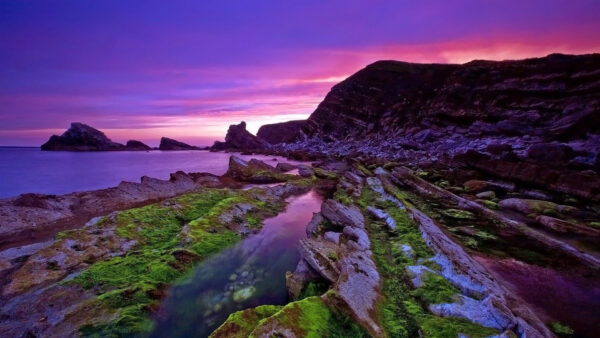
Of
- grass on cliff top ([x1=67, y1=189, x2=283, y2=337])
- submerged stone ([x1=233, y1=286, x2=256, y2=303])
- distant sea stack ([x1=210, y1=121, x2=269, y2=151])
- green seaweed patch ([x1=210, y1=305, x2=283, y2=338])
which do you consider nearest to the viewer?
green seaweed patch ([x1=210, y1=305, x2=283, y2=338])

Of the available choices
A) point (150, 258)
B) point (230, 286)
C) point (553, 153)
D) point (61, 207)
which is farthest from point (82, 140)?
point (553, 153)

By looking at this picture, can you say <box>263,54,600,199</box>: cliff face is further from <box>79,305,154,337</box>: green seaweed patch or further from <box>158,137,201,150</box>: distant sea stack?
<box>158,137,201,150</box>: distant sea stack

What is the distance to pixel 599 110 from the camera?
36.1 metres

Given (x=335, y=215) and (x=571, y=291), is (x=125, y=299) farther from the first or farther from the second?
(x=571, y=291)

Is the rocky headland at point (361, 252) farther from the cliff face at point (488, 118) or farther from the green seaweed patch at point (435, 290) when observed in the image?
the cliff face at point (488, 118)

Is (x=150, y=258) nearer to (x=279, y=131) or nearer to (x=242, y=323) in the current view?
(x=242, y=323)

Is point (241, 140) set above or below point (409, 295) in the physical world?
above

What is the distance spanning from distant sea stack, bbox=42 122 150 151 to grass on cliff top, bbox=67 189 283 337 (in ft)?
505

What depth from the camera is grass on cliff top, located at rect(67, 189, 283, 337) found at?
9.26 metres

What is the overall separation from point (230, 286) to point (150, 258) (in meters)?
4.43

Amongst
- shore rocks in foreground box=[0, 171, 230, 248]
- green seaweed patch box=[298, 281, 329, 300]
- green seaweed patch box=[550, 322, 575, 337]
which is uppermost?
shore rocks in foreground box=[0, 171, 230, 248]

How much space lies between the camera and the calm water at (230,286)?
915cm

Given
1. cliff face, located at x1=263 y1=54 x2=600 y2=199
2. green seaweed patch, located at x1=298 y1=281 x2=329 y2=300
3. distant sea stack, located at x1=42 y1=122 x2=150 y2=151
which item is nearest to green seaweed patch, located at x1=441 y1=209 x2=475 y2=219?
cliff face, located at x1=263 y1=54 x2=600 y2=199

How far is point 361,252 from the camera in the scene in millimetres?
11570
